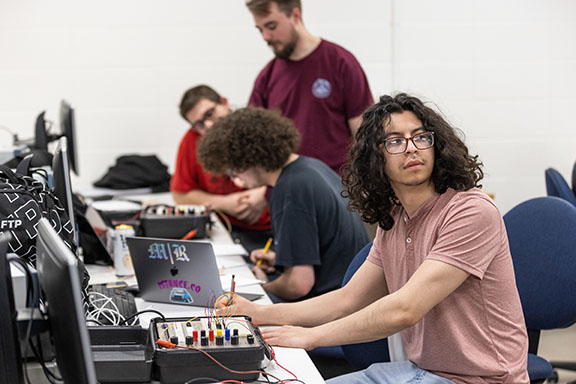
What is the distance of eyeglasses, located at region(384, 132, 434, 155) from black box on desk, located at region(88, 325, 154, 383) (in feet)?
2.32

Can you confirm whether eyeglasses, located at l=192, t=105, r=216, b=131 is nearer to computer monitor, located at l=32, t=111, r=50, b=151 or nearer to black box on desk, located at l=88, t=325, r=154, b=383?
computer monitor, located at l=32, t=111, r=50, b=151

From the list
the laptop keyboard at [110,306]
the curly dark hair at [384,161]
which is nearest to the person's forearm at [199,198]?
the laptop keyboard at [110,306]

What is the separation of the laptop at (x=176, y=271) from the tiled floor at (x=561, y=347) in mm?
1810

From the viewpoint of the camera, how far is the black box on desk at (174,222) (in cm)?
276

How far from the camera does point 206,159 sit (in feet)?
8.14

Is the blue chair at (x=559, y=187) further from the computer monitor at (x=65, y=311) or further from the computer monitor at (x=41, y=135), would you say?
the computer monitor at (x=65, y=311)

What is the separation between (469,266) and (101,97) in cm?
325

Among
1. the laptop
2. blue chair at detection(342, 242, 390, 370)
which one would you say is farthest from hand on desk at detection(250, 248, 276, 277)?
blue chair at detection(342, 242, 390, 370)

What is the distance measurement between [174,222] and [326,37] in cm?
195

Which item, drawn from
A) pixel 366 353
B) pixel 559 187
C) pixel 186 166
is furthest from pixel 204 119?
pixel 366 353

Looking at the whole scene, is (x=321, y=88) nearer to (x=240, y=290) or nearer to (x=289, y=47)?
(x=289, y=47)

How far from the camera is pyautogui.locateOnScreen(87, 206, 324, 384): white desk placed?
1479 mm

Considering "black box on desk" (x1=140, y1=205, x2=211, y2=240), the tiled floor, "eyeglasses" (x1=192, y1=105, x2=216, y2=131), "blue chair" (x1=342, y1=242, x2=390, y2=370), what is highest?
"eyeglasses" (x1=192, y1=105, x2=216, y2=131)

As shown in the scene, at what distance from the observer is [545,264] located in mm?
1996
